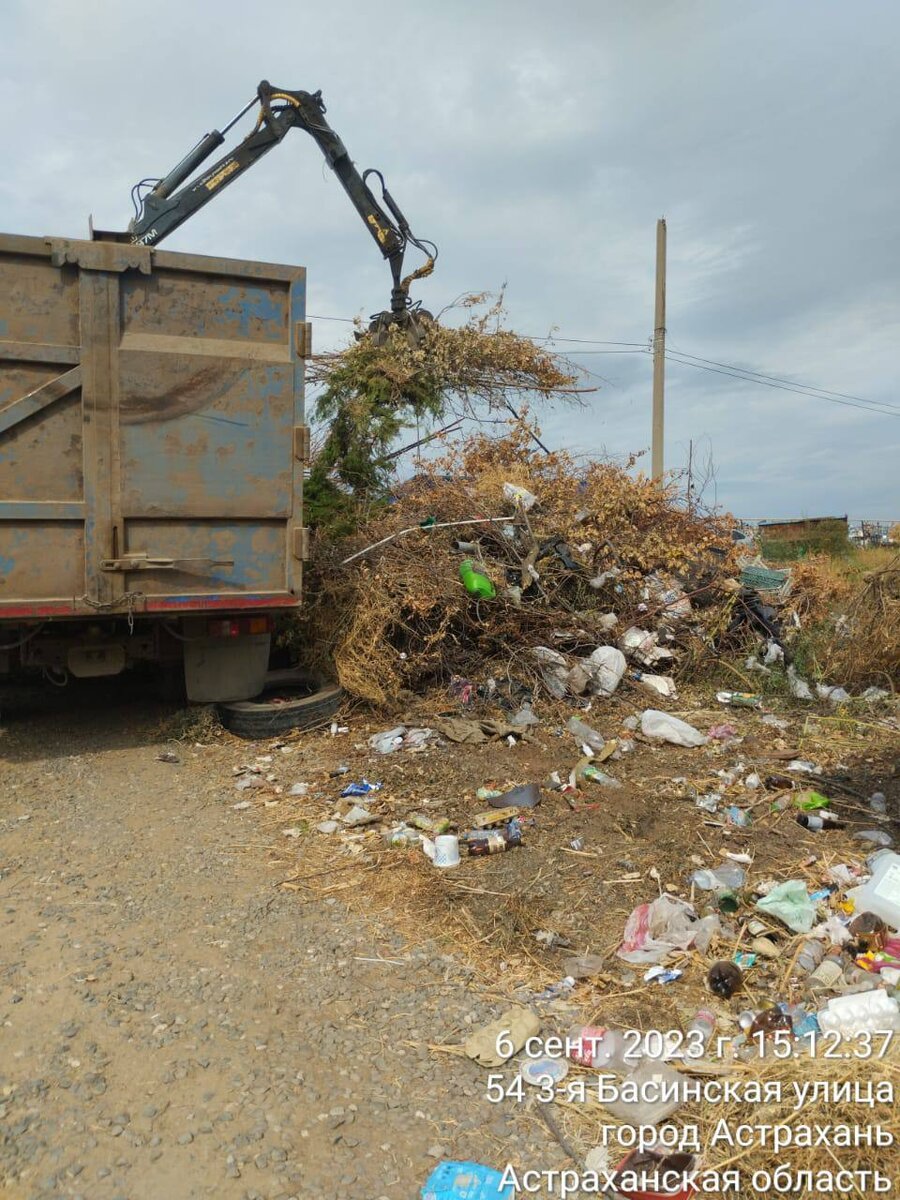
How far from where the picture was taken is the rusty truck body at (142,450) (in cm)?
441

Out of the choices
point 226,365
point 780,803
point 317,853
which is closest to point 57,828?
point 317,853

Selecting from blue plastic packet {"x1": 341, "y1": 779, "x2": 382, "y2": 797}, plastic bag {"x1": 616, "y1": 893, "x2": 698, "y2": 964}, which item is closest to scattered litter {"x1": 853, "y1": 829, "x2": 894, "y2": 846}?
plastic bag {"x1": 616, "y1": 893, "x2": 698, "y2": 964}

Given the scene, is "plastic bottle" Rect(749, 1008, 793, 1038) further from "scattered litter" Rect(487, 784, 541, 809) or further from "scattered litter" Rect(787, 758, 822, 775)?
"scattered litter" Rect(787, 758, 822, 775)

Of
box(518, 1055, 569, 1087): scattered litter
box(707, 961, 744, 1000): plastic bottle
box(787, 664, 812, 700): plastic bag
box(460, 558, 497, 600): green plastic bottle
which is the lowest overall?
box(518, 1055, 569, 1087): scattered litter

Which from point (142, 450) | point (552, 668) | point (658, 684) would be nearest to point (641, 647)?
point (658, 684)

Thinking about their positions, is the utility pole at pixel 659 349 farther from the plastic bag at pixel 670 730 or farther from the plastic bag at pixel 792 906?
the plastic bag at pixel 792 906

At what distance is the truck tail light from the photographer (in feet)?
16.9

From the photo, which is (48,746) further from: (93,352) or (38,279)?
(38,279)

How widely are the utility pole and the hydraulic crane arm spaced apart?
263 inches

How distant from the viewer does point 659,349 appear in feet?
46.6

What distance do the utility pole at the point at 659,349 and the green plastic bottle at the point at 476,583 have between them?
28.8 ft

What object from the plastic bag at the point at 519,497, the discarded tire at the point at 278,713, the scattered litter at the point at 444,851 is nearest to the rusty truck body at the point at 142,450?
the discarded tire at the point at 278,713

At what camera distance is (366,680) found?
5508 millimetres

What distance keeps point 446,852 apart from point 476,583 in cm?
271
